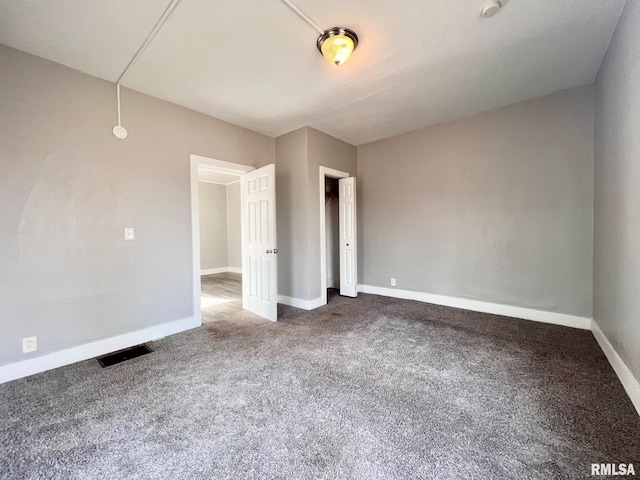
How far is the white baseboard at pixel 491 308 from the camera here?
3035 millimetres

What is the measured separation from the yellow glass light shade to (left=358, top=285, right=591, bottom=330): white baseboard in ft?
11.3

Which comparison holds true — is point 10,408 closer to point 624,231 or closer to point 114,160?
point 114,160

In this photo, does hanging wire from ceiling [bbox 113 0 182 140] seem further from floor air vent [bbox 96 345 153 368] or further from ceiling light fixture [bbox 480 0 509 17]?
floor air vent [bbox 96 345 153 368]

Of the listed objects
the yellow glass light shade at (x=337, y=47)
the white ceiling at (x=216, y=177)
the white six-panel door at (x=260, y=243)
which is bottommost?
the white six-panel door at (x=260, y=243)

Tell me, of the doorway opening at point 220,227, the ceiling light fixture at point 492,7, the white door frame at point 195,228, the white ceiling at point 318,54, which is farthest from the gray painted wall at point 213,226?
the ceiling light fixture at point 492,7

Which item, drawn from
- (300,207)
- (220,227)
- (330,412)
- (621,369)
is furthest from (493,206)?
(220,227)

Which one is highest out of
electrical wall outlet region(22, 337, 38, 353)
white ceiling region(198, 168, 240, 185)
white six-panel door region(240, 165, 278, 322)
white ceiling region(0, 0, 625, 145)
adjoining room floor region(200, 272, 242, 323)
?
white ceiling region(198, 168, 240, 185)

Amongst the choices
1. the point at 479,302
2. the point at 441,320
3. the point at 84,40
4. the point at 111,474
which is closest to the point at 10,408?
the point at 111,474

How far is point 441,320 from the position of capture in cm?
334

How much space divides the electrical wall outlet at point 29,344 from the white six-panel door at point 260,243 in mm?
2120

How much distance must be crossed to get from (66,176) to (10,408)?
6.02 ft

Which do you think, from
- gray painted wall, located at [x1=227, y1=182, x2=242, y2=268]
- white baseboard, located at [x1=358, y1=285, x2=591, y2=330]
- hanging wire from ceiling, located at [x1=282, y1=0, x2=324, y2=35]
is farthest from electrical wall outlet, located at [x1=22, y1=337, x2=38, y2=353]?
gray painted wall, located at [x1=227, y1=182, x2=242, y2=268]

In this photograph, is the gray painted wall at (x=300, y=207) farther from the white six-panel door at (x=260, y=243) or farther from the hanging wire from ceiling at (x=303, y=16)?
the hanging wire from ceiling at (x=303, y=16)

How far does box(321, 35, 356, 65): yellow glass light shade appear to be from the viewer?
1.99 metres
